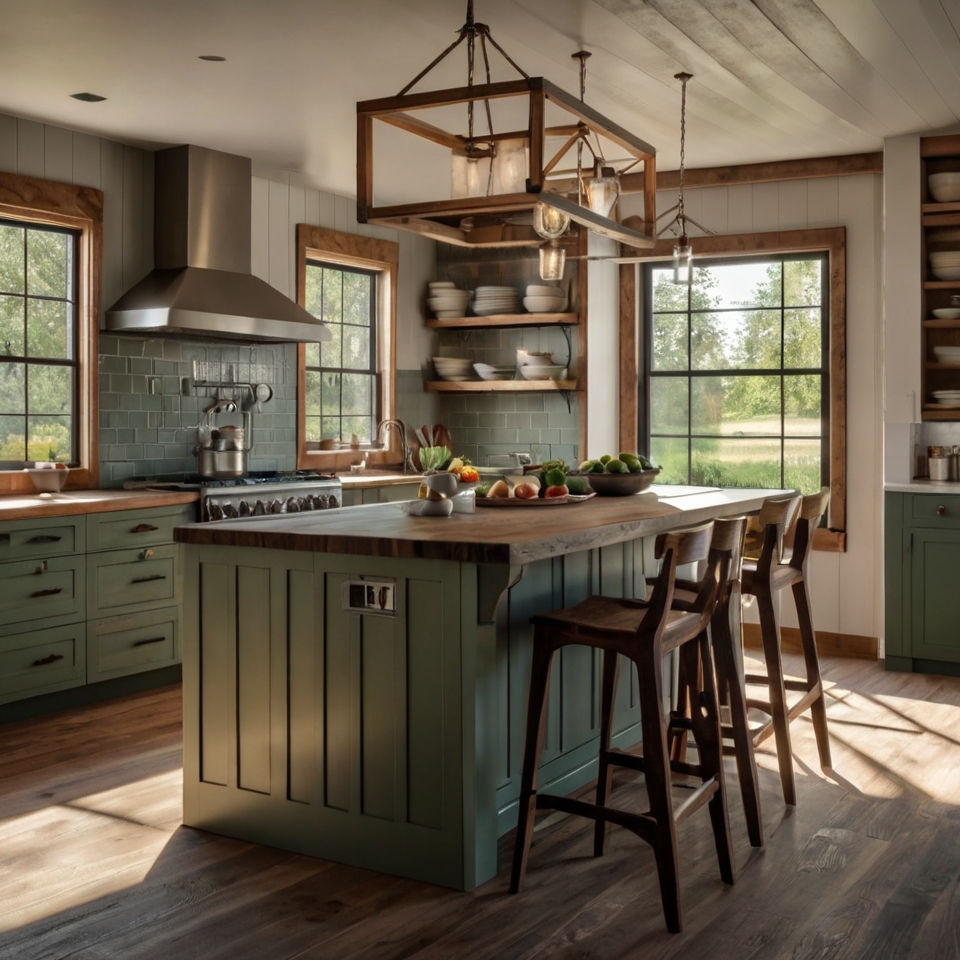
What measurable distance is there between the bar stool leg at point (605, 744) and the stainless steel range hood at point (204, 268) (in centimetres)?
298

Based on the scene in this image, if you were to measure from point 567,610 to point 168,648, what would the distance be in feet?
9.57

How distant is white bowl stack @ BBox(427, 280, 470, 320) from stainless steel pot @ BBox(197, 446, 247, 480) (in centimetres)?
221

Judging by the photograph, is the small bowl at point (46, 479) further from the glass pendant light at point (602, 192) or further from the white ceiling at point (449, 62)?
the glass pendant light at point (602, 192)

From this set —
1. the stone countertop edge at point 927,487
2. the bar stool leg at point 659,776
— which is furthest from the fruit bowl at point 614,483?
the stone countertop edge at point 927,487

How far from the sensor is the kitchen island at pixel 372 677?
2.96 m

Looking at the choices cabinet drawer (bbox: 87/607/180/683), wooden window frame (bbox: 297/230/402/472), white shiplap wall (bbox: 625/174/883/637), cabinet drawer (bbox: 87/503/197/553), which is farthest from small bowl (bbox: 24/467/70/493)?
white shiplap wall (bbox: 625/174/883/637)

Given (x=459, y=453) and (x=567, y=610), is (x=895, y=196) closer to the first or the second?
(x=459, y=453)

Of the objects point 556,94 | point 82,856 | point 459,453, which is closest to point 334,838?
point 82,856

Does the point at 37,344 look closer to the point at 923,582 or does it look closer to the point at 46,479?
the point at 46,479

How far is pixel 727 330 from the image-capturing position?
6871mm

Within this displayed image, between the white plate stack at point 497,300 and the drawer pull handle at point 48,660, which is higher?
the white plate stack at point 497,300

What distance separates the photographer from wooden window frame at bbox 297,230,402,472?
6770 mm

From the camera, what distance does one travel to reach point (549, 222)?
3.74m

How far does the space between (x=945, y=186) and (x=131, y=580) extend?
4589 millimetres
